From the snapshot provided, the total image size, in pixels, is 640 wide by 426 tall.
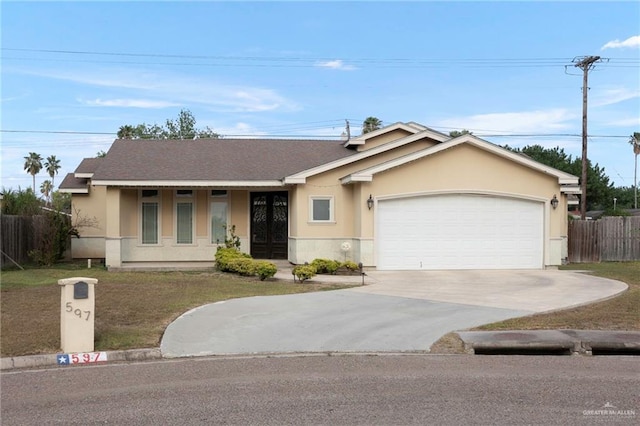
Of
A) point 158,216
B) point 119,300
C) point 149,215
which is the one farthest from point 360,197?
point 119,300

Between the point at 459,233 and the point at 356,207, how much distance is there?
141 inches

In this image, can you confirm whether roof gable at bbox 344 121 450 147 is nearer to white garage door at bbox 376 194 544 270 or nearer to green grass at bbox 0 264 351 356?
white garage door at bbox 376 194 544 270

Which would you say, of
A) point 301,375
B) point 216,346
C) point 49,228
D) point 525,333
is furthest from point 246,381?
point 49,228

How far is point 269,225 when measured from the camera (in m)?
21.7

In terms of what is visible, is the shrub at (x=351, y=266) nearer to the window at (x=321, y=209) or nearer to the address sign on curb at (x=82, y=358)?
the window at (x=321, y=209)

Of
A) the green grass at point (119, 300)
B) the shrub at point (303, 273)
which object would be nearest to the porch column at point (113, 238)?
the green grass at point (119, 300)

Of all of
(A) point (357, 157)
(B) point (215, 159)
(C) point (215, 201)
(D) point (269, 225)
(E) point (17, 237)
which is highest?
(B) point (215, 159)

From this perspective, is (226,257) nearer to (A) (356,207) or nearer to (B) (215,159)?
(A) (356,207)

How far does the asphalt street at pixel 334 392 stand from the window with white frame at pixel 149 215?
1414cm

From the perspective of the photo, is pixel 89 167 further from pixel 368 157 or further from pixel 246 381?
pixel 246 381

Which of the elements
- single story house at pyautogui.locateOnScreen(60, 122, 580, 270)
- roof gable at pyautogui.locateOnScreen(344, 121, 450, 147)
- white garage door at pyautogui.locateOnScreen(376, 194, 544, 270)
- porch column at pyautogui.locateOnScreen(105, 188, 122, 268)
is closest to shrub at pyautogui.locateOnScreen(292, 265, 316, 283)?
single story house at pyautogui.locateOnScreen(60, 122, 580, 270)

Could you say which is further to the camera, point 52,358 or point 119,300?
point 119,300

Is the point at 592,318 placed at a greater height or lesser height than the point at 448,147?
lesser

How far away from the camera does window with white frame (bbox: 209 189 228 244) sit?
2150cm
